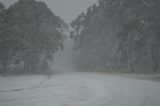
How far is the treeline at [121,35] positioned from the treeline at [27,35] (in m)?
9.23

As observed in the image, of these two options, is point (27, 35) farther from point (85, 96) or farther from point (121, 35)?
point (85, 96)

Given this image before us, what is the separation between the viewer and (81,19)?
6056 centimetres

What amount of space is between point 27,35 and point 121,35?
1695 cm

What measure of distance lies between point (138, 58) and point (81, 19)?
2854 cm

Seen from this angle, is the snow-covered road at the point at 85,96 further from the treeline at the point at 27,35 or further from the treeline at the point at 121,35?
the treeline at the point at 27,35

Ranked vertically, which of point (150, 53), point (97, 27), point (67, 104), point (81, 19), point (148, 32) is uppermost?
point (81, 19)

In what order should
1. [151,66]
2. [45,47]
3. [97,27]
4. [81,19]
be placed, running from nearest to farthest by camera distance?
1. [151,66]
2. [45,47]
3. [97,27]
4. [81,19]

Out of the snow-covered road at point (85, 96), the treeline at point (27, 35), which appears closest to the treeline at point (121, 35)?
the treeline at point (27, 35)

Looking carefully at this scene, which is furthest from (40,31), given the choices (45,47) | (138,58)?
(138,58)

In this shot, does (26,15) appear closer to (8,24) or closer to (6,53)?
(8,24)

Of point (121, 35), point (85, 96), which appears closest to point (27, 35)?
point (121, 35)

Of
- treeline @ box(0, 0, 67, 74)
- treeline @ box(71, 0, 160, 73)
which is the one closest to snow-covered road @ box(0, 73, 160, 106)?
treeline @ box(71, 0, 160, 73)

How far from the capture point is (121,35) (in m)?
35.8

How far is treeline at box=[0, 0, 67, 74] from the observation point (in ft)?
115
